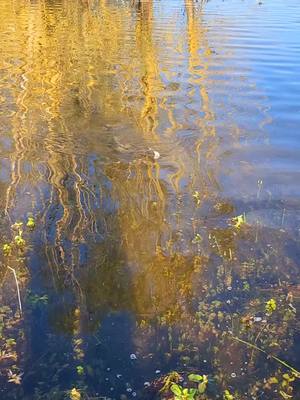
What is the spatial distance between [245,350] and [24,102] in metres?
7.98

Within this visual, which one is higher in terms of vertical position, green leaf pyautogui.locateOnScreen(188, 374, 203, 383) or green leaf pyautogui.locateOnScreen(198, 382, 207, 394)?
green leaf pyautogui.locateOnScreen(188, 374, 203, 383)

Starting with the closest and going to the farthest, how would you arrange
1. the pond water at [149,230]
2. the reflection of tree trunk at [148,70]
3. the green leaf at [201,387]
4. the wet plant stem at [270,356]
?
the green leaf at [201,387], the wet plant stem at [270,356], the pond water at [149,230], the reflection of tree trunk at [148,70]

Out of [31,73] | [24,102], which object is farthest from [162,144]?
[31,73]

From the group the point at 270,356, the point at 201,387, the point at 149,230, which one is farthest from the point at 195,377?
the point at 149,230

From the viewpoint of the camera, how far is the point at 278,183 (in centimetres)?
711

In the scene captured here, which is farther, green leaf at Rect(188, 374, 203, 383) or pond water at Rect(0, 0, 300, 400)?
pond water at Rect(0, 0, 300, 400)

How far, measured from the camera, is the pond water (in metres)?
3.85

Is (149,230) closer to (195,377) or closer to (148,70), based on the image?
(195,377)

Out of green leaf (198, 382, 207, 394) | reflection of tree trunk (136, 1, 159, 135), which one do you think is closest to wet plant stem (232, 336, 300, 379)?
green leaf (198, 382, 207, 394)

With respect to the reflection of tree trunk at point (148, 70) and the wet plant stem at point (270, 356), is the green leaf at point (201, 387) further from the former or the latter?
the reflection of tree trunk at point (148, 70)

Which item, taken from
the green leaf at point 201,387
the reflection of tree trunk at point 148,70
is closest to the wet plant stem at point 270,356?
the green leaf at point 201,387

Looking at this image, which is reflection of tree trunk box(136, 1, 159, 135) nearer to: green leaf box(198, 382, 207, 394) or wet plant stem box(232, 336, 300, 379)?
wet plant stem box(232, 336, 300, 379)

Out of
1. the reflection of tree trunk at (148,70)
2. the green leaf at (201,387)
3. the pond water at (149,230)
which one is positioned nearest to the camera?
the green leaf at (201,387)

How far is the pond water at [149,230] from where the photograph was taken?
3852 millimetres
